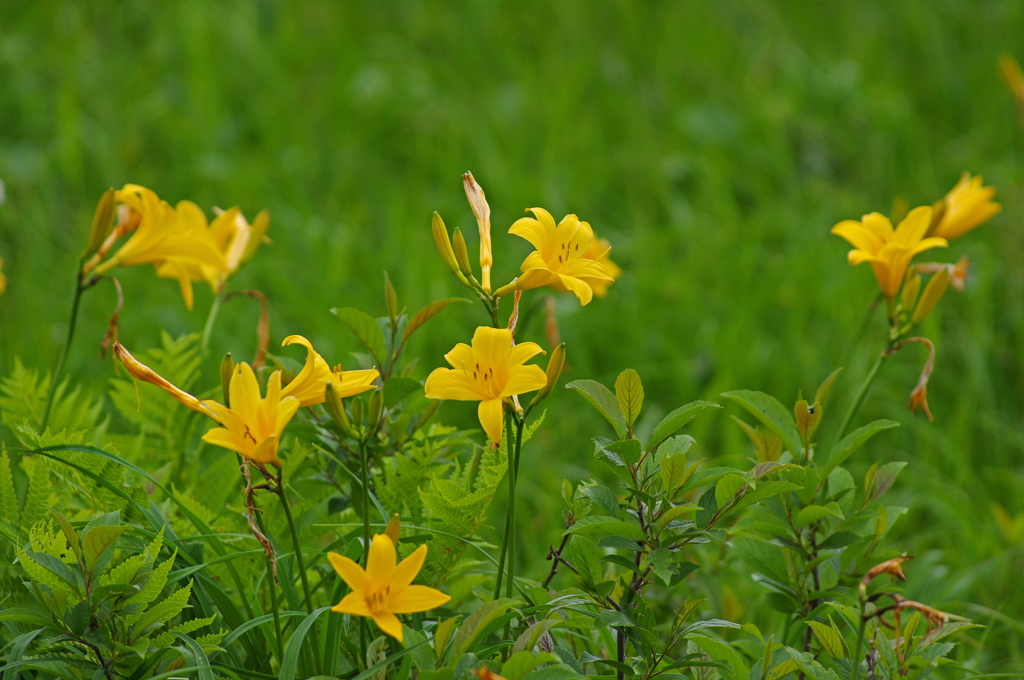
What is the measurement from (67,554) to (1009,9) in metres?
4.58

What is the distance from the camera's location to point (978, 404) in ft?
8.59

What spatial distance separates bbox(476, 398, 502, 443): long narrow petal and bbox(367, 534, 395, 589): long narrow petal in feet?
0.48

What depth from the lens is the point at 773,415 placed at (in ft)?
4.05

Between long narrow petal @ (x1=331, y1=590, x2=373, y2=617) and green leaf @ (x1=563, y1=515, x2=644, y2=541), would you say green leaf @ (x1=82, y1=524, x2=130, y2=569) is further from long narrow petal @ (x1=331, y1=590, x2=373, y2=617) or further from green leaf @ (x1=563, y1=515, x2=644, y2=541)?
green leaf @ (x1=563, y1=515, x2=644, y2=541)

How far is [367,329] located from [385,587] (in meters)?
0.42

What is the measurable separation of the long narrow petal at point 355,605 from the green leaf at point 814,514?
22.2 inches

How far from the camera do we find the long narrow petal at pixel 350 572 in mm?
823

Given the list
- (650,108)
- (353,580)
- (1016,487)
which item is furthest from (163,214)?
(650,108)

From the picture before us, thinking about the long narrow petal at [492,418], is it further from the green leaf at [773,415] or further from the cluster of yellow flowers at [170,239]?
the cluster of yellow flowers at [170,239]

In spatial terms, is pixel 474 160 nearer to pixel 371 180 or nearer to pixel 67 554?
pixel 371 180

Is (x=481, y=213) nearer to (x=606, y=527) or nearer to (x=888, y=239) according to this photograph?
(x=606, y=527)

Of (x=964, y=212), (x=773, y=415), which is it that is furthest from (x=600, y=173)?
(x=773, y=415)

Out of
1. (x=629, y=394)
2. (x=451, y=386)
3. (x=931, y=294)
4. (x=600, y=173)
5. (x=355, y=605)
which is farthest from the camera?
(x=600, y=173)

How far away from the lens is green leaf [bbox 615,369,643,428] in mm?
1034
